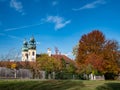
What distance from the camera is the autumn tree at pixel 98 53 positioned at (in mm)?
62166

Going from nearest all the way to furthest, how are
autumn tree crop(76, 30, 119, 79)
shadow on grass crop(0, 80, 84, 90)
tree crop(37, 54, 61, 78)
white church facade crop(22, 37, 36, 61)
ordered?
shadow on grass crop(0, 80, 84, 90), tree crop(37, 54, 61, 78), autumn tree crop(76, 30, 119, 79), white church facade crop(22, 37, 36, 61)

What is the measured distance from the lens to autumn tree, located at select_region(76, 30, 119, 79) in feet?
204

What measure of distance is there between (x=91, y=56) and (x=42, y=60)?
11.0 m

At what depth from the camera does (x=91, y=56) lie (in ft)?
205

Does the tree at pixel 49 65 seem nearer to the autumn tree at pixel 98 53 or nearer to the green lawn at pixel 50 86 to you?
the autumn tree at pixel 98 53

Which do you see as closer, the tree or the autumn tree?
the tree

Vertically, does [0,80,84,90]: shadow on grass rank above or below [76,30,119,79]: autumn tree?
below

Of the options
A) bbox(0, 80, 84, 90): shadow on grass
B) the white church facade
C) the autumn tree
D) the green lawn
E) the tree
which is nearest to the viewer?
bbox(0, 80, 84, 90): shadow on grass

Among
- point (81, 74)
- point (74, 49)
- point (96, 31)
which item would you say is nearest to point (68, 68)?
point (81, 74)

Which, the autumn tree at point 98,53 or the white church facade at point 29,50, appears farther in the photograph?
the white church facade at point 29,50

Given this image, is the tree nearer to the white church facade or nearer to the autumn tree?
the autumn tree

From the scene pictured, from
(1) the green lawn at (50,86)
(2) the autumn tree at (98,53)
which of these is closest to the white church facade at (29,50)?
(2) the autumn tree at (98,53)

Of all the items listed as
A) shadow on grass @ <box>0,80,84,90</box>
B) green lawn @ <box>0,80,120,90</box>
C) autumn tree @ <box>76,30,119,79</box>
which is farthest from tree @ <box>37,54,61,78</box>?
shadow on grass @ <box>0,80,84,90</box>

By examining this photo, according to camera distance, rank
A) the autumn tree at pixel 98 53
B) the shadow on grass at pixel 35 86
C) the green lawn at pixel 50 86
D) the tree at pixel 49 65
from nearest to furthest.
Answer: the shadow on grass at pixel 35 86
the green lawn at pixel 50 86
the tree at pixel 49 65
the autumn tree at pixel 98 53
